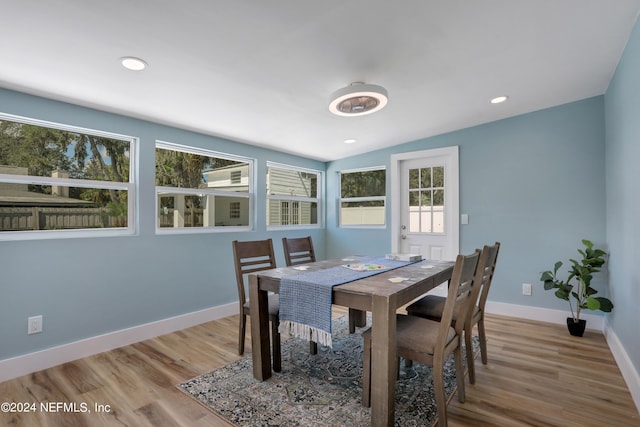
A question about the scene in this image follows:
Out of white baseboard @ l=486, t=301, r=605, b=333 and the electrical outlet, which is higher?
the electrical outlet

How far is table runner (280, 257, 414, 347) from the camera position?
1.84 metres

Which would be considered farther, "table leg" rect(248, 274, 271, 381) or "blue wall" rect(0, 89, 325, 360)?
"blue wall" rect(0, 89, 325, 360)

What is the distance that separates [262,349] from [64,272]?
1.73 metres

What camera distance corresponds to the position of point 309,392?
6.77ft

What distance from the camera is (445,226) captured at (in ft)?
13.4

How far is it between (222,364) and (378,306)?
1.51 metres

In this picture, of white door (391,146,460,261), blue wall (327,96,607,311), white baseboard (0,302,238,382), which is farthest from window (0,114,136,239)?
blue wall (327,96,607,311)

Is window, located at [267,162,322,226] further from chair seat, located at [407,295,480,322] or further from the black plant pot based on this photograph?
the black plant pot

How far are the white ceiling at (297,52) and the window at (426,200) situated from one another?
46.2 inches

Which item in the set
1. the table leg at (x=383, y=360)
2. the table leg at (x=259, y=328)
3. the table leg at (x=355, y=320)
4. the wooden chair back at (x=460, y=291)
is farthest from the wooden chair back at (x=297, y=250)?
the wooden chair back at (x=460, y=291)

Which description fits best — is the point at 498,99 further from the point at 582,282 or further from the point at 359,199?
the point at 359,199

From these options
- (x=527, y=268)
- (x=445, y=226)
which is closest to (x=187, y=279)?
(x=445, y=226)

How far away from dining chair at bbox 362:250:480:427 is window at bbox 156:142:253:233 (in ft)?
7.86

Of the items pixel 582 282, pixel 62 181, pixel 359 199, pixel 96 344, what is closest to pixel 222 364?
pixel 96 344
